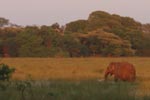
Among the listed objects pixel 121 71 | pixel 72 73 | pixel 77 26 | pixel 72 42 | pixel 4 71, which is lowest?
pixel 72 73

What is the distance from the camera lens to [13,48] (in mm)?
58594

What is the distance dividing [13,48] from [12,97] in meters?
50.0

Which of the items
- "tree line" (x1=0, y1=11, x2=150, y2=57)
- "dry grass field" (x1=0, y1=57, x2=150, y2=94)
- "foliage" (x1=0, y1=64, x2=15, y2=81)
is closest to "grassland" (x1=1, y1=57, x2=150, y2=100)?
"dry grass field" (x1=0, y1=57, x2=150, y2=94)

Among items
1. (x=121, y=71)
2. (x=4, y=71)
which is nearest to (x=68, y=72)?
(x=121, y=71)

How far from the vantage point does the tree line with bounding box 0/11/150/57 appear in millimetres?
56562

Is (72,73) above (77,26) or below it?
below

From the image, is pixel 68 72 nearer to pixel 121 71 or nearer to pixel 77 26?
pixel 121 71

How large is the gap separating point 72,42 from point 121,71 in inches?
1470

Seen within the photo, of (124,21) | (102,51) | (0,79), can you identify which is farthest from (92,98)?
(124,21)

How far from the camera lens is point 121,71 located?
803 inches

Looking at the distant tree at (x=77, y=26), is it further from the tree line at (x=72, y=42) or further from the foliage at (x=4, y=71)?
the foliage at (x=4, y=71)

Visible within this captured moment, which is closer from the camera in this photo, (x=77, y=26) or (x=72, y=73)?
(x=72, y=73)

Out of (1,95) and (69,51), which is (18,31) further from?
(1,95)

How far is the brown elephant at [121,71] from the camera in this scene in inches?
769
